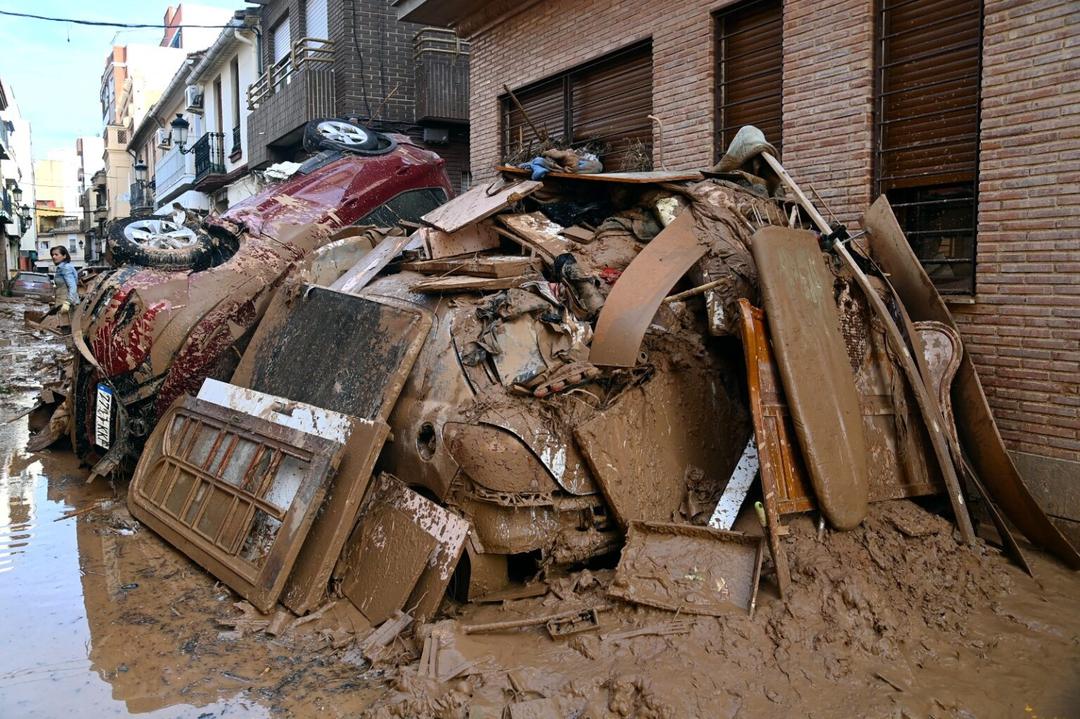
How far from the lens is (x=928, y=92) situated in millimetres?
5738

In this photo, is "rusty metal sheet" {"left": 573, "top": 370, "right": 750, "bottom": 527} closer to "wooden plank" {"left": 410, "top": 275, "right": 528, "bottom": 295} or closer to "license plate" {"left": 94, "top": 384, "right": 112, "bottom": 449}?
"wooden plank" {"left": 410, "top": 275, "right": 528, "bottom": 295}

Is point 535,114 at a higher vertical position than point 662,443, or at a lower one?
higher

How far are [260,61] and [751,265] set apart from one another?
61.5ft

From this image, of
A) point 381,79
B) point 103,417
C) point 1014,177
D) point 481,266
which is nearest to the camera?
point 481,266

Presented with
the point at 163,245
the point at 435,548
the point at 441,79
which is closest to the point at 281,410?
the point at 435,548

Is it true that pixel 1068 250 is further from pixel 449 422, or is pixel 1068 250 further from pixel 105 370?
pixel 105 370

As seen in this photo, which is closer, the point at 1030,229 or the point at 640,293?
the point at 640,293

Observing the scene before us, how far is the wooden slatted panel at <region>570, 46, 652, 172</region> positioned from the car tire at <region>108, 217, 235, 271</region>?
4326mm

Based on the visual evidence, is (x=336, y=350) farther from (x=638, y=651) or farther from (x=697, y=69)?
(x=697, y=69)

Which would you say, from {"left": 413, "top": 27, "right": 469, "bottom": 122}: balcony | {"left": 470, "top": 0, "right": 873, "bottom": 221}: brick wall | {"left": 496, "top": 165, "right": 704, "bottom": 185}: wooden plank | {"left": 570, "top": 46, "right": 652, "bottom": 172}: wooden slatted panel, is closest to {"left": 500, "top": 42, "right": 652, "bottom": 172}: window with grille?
{"left": 570, "top": 46, "right": 652, "bottom": 172}: wooden slatted panel

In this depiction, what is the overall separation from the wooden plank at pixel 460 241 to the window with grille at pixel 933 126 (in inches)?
119

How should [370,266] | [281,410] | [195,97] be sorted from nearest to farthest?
[281,410]
[370,266]
[195,97]

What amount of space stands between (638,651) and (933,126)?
14.6ft

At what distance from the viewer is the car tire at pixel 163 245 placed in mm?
6465
